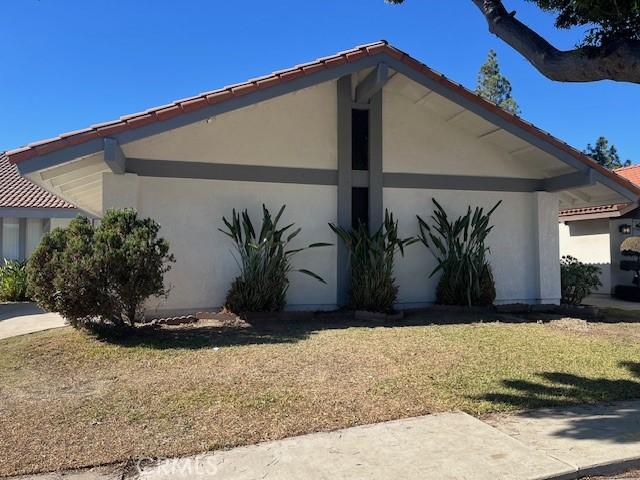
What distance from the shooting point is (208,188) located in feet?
33.4

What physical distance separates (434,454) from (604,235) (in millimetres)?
15018

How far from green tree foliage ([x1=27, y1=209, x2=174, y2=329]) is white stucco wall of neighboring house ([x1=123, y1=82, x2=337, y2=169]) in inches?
95.3

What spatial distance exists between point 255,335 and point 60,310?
9.01 feet

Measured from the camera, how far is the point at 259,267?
972 centimetres

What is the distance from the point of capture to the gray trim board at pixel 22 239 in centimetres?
1805

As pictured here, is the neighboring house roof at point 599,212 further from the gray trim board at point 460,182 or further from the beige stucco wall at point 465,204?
the gray trim board at point 460,182

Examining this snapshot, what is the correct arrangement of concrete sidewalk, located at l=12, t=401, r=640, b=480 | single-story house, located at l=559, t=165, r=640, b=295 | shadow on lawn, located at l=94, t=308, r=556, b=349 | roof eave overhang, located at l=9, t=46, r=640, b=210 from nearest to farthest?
concrete sidewalk, located at l=12, t=401, r=640, b=480 < shadow on lawn, located at l=94, t=308, r=556, b=349 < roof eave overhang, located at l=9, t=46, r=640, b=210 < single-story house, located at l=559, t=165, r=640, b=295

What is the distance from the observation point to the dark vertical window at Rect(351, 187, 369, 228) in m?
11.1

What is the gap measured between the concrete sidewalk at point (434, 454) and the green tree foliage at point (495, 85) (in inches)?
1360

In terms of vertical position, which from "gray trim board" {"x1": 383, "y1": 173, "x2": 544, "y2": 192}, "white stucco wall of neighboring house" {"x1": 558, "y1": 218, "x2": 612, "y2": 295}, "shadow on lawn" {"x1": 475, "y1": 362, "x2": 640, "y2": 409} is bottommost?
"shadow on lawn" {"x1": 475, "y1": 362, "x2": 640, "y2": 409}

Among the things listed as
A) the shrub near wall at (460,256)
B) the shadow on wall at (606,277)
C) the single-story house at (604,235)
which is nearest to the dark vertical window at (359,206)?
the shrub near wall at (460,256)

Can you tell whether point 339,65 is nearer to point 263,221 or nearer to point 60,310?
point 263,221

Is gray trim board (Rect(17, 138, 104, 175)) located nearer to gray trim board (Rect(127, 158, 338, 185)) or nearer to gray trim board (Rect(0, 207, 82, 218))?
gray trim board (Rect(127, 158, 338, 185))

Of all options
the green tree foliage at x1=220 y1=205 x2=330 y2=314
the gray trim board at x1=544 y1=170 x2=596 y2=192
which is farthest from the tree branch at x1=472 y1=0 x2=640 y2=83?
the gray trim board at x1=544 y1=170 x2=596 y2=192
